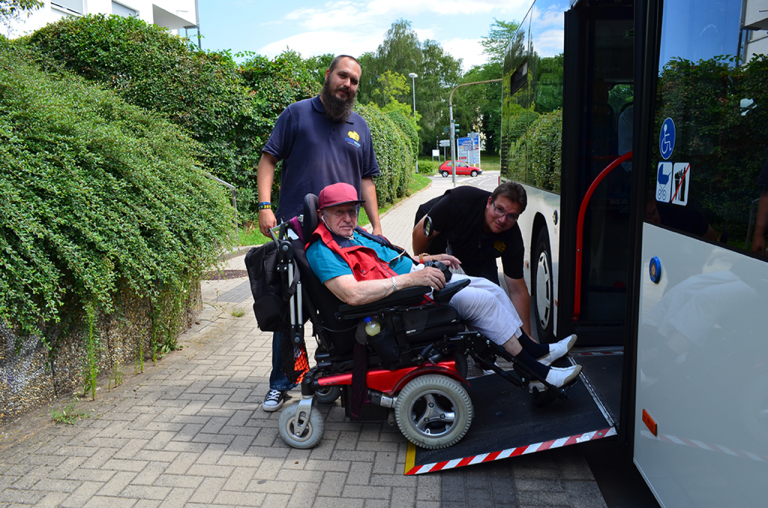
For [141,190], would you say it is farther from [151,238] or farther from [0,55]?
[0,55]

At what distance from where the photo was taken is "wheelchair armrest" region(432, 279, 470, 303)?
303 centimetres

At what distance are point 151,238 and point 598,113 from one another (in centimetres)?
348

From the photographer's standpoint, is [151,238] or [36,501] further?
[151,238]

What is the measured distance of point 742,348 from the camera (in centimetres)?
169

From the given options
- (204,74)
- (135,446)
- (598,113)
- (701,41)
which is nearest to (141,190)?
(135,446)

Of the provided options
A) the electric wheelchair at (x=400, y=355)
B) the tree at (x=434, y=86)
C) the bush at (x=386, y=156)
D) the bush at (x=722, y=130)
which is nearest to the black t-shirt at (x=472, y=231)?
the electric wheelchair at (x=400, y=355)

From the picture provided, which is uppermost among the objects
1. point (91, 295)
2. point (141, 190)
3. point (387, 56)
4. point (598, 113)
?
point (387, 56)

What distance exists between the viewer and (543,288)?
4.85 meters

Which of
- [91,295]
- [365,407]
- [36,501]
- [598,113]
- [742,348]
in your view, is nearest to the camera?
[742,348]

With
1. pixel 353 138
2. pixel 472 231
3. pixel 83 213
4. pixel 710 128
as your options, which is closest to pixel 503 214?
pixel 472 231

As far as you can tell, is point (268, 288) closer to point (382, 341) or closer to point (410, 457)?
point (382, 341)

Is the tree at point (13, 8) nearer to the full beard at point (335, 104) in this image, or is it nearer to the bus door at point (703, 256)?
the full beard at point (335, 104)

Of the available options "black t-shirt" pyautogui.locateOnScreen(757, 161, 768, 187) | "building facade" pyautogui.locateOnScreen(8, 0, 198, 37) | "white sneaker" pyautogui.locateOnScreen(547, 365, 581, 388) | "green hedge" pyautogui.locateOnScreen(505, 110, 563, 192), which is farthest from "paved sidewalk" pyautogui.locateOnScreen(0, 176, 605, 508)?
"building facade" pyautogui.locateOnScreen(8, 0, 198, 37)

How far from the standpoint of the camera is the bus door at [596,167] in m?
3.87
